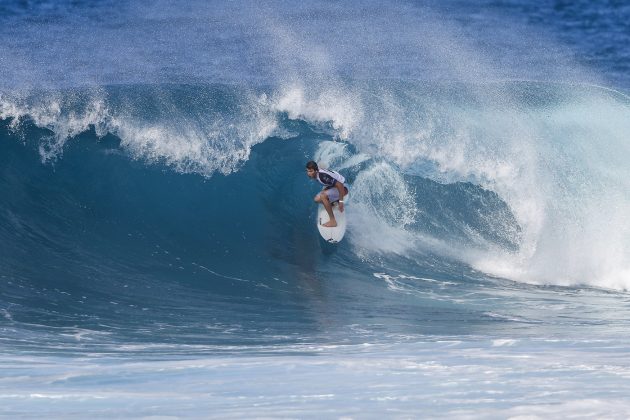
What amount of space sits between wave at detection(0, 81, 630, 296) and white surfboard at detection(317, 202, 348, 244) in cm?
37

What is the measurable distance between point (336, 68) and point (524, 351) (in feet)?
76.4

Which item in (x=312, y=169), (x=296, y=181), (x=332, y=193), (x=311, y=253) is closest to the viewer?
(x=312, y=169)

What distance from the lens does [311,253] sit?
476 inches

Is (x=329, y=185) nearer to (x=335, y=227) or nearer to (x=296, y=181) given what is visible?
(x=335, y=227)

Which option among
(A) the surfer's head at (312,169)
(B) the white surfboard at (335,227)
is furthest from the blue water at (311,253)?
(A) the surfer's head at (312,169)

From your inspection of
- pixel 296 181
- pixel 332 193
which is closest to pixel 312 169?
pixel 332 193

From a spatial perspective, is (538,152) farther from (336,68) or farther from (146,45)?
(146,45)

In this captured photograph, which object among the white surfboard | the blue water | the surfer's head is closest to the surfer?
the surfer's head

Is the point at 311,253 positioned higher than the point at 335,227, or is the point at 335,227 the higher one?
the point at 335,227

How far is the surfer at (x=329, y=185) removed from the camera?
10.6 meters

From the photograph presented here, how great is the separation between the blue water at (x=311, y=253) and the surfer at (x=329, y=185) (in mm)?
949

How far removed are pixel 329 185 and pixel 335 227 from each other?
82cm

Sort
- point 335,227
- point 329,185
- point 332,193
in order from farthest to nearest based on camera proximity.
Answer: point 335,227 < point 332,193 < point 329,185

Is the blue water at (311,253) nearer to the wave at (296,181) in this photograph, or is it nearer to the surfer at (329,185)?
the wave at (296,181)
